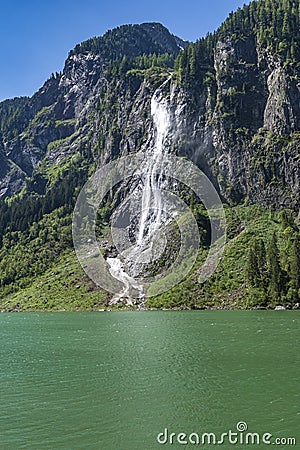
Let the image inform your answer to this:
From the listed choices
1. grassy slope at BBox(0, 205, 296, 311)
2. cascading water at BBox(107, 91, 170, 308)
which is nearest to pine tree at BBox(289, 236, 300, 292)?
grassy slope at BBox(0, 205, 296, 311)

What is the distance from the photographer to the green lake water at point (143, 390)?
2589 cm

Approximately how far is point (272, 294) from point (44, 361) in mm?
84585

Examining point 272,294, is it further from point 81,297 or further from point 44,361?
point 44,361

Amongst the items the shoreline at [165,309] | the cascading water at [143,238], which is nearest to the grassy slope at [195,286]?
the shoreline at [165,309]

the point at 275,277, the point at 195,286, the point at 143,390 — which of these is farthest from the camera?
the point at 195,286

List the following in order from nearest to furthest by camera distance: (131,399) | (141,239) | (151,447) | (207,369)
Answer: (151,447) → (131,399) → (207,369) → (141,239)

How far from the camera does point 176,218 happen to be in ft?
577

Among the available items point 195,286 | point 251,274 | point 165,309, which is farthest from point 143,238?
point 251,274

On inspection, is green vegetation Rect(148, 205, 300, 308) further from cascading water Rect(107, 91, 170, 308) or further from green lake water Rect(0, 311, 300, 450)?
green lake water Rect(0, 311, 300, 450)

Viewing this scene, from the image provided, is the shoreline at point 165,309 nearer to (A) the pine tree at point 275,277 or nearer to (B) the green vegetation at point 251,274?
(B) the green vegetation at point 251,274

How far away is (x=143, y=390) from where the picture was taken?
35.0 meters

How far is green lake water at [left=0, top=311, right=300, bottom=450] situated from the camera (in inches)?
1019

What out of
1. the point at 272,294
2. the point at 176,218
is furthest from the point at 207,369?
the point at 176,218

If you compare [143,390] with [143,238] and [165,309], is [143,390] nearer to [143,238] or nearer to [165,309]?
[165,309]
